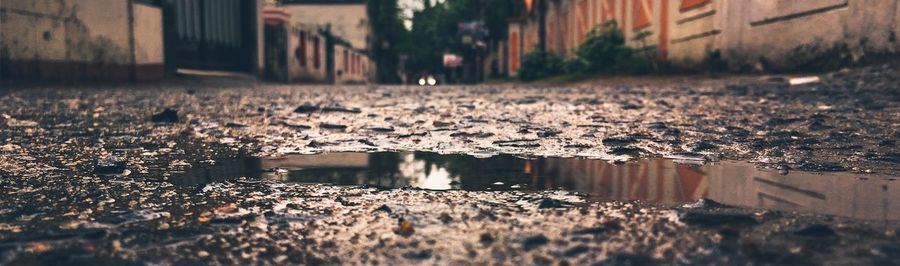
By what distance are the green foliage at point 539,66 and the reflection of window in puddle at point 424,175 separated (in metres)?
14.3

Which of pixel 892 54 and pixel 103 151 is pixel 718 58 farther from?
pixel 103 151

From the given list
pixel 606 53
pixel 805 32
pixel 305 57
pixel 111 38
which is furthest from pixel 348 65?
pixel 805 32

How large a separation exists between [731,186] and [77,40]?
8718mm

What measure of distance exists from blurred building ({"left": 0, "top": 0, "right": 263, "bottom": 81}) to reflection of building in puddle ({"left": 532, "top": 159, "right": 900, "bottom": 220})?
759 cm

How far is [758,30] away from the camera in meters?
7.82

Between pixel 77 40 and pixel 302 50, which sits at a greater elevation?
pixel 302 50

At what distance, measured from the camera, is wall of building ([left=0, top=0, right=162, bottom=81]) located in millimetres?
7375

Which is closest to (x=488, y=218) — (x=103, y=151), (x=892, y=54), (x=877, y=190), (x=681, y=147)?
(x=877, y=190)

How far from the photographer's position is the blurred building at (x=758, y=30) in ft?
20.0

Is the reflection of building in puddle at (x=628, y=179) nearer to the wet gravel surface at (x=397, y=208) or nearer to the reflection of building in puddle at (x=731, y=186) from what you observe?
the reflection of building in puddle at (x=731, y=186)

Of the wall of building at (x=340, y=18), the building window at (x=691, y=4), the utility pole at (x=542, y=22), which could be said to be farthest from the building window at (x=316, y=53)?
the building window at (x=691, y=4)

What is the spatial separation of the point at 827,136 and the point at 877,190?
1.21 metres

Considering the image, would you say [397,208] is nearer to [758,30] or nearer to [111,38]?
[758,30]

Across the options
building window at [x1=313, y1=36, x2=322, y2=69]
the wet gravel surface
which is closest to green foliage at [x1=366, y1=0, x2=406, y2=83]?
building window at [x1=313, y1=36, x2=322, y2=69]
